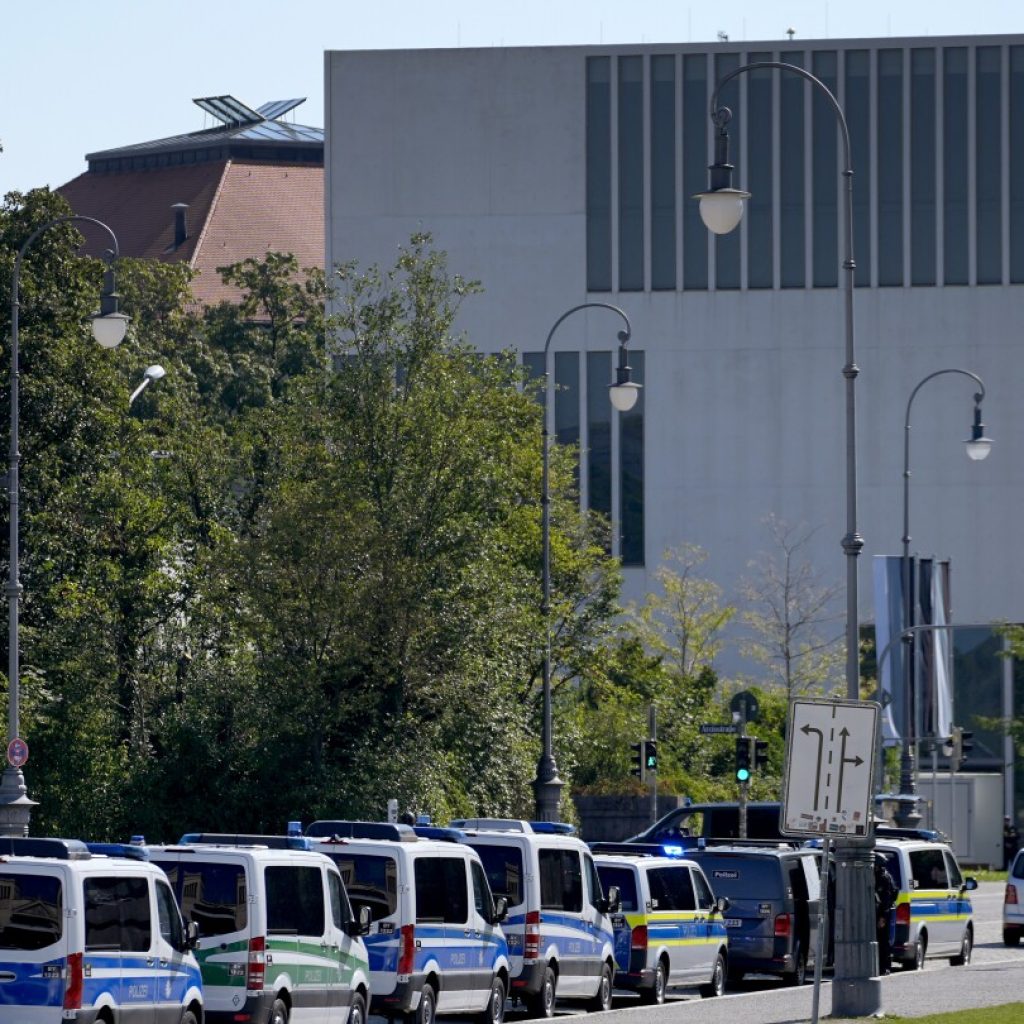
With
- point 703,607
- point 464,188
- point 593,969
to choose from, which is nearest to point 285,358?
point 464,188

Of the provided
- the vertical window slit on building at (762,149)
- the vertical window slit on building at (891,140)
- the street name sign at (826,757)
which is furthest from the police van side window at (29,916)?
the vertical window slit on building at (891,140)

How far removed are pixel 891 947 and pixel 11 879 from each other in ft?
55.3

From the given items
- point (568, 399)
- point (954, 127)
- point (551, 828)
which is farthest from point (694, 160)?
point (551, 828)

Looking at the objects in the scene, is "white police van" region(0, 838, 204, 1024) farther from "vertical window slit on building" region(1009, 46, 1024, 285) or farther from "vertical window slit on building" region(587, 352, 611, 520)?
"vertical window slit on building" region(1009, 46, 1024, 285)

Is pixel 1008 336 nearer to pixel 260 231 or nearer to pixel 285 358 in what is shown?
pixel 285 358

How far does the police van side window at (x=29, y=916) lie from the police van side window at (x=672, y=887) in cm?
1108

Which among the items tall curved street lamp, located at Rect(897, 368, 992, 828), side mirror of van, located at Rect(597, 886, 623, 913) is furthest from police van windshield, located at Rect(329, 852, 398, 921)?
tall curved street lamp, located at Rect(897, 368, 992, 828)

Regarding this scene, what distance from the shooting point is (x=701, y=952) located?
2538cm

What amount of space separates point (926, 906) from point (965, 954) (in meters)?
1.71

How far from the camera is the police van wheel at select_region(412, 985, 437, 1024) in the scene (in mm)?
19141

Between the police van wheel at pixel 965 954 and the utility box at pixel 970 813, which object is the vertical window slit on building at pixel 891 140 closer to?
the utility box at pixel 970 813

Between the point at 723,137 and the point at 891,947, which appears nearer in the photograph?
the point at 723,137

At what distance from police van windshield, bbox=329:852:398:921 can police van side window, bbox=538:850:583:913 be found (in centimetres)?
314

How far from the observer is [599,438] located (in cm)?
7712
